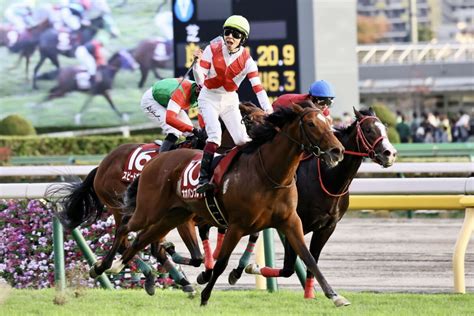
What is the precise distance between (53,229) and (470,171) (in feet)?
23.5

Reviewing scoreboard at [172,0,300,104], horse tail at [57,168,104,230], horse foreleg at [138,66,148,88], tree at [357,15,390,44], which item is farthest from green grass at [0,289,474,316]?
tree at [357,15,390,44]

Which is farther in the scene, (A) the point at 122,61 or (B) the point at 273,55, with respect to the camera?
(A) the point at 122,61

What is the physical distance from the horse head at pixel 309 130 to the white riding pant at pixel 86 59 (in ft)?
94.2

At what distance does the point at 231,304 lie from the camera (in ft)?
25.5

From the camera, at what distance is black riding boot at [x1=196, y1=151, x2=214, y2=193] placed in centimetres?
765

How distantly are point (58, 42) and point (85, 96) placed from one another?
1624mm

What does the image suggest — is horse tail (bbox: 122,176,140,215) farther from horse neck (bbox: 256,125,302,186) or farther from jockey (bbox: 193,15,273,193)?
horse neck (bbox: 256,125,302,186)

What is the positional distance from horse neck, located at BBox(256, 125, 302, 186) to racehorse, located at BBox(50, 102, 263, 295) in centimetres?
119

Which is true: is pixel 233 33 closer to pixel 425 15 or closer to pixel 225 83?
pixel 225 83

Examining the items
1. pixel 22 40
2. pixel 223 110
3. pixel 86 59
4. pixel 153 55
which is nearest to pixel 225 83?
pixel 223 110

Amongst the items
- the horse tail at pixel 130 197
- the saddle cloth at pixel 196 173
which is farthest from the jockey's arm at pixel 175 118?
the saddle cloth at pixel 196 173

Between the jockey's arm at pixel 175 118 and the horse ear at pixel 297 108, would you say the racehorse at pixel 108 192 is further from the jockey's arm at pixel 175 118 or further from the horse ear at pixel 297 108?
the horse ear at pixel 297 108

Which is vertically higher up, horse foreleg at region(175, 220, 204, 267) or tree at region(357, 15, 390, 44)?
horse foreleg at region(175, 220, 204, 267)

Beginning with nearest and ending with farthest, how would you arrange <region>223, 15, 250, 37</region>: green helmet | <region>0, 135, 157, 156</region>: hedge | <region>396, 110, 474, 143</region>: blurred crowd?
<region>223, 15, 250, 37</region>: green helmet → <region>0, 135, 157, 156</region>: hedge → <region>396, 110, 474, 143</region>: blurred crowd
